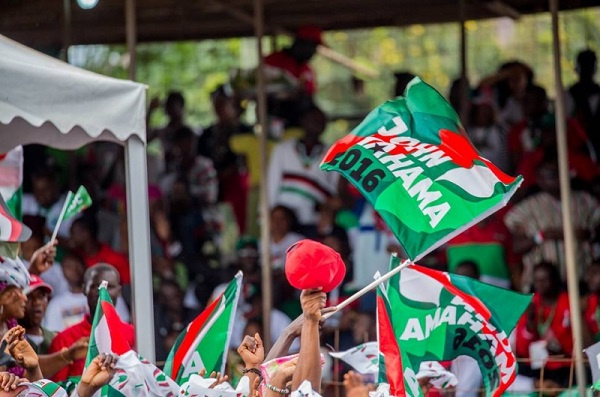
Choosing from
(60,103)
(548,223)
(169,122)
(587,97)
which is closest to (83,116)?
(60,103)

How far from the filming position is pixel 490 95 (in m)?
11.5

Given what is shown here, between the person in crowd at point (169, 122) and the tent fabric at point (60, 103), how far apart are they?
410 centimetres

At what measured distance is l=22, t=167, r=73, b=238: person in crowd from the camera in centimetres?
1117

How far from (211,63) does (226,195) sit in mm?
1438

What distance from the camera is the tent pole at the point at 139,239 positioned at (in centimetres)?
778

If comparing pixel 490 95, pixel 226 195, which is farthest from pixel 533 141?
pixel 226 195

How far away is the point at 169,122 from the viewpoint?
40.3 feet

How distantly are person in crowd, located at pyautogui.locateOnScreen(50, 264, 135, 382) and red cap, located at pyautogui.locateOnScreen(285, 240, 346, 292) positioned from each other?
1631 millimetres

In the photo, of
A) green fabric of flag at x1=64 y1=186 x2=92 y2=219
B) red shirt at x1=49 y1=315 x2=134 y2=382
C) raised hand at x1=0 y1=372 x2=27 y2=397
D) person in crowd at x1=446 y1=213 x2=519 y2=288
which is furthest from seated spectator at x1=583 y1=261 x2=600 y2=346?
raised hand at x1=0 y1=372 x2=27 y2=397

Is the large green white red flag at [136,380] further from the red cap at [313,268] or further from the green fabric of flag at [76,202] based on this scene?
the green fabric of flag at [76,202]

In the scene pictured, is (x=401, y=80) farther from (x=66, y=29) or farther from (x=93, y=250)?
(x=93, y=250)

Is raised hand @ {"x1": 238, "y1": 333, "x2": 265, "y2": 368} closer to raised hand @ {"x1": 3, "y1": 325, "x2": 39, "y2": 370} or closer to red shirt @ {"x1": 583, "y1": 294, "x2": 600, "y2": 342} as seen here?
raised hand @ {"x1": 3, "y1": 325, "x2": 39, "y2": 370}

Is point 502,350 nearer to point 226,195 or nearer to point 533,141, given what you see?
point 533,141

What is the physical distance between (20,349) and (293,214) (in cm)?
494
